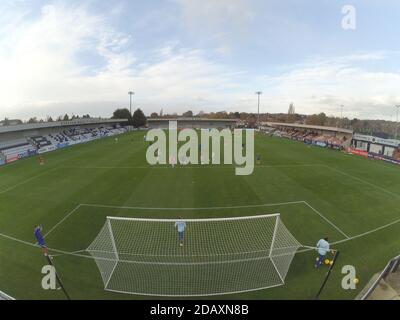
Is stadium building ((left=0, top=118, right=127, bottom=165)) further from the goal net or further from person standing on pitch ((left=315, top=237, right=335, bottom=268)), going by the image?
person standing on pitch ((left=315, top=237, right=335, bottom=268))

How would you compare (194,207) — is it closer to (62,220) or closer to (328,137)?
(62,220)

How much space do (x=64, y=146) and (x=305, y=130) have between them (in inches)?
2685

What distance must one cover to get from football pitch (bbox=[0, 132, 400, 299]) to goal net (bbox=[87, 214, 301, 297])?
593 millimetres

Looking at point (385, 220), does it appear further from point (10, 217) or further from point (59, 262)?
point (10, 217)

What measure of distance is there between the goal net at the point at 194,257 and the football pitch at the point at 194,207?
593mm

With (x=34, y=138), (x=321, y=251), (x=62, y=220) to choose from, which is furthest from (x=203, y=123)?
(x=321, y=251)

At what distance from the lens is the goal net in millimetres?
9773

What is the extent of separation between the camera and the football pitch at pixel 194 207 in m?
10.3

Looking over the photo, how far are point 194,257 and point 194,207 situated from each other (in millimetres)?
Result: 6062

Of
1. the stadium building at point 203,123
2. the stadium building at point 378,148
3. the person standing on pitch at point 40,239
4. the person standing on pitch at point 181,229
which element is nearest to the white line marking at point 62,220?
the person standing on pitch at point 40,239

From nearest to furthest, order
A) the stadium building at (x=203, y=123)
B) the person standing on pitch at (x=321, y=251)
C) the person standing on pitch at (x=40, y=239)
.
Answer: the person standing on pitch at (x=321, y=251) < the person standing on pitch at (x=40, y=239) < the stadium building at (x=203, y=123)

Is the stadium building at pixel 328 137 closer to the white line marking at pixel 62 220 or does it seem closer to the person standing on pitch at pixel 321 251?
the person standing on pitch at pixel 321 251

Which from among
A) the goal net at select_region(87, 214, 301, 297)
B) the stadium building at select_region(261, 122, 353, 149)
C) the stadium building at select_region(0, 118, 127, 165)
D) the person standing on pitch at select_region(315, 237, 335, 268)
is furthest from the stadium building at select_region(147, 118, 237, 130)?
the person standing on pitch at select_region(315, 237, 335, 268)
